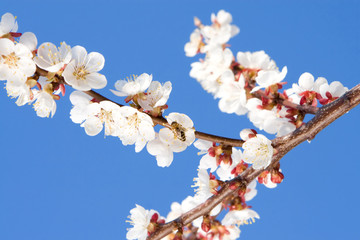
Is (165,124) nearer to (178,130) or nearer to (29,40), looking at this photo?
(178,130)

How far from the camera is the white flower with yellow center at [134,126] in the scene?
1.19 metres

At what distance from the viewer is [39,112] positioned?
1.29 m

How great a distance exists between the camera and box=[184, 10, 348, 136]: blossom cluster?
1396 mm

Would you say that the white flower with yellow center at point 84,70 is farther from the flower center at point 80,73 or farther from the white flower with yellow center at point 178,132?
the white flower with yellow center at point 178,132

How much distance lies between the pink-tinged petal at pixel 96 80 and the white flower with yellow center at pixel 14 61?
164 millimetres

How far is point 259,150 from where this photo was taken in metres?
1.35

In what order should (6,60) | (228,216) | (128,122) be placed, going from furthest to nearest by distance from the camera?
(228,216) → (128,122) → (6,60)

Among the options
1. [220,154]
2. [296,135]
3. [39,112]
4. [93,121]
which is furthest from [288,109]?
[39,112]

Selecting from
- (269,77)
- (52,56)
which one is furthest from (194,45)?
(52,56)

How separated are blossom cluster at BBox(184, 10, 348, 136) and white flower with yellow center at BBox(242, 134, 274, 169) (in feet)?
0.40

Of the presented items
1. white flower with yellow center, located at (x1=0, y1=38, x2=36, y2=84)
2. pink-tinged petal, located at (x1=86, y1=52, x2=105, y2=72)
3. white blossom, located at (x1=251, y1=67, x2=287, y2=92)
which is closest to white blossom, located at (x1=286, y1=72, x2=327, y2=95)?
white blossom, located at (x1=251, y1=67, x2=287, y2=92)

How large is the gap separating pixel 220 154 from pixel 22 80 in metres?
0.72

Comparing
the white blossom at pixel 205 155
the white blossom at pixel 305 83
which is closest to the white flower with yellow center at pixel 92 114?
the white blossom at pixel 205 155

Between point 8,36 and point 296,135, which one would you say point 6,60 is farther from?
point 296,135
